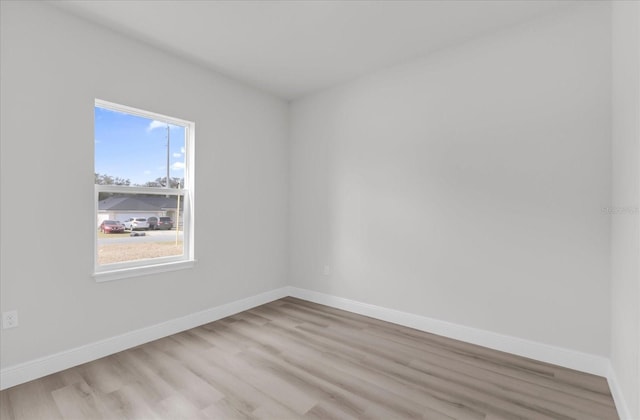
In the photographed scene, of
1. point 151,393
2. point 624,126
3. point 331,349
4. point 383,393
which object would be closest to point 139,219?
point 151,393

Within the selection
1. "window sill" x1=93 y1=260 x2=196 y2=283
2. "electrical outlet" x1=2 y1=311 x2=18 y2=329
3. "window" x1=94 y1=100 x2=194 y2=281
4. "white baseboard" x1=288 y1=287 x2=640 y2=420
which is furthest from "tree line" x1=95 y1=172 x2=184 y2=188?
"white baseboard" x1=288 y1=287 x2=640 y2=420

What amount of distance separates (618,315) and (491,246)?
0.92 m

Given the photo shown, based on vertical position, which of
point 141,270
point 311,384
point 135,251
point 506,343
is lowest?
point 311,384

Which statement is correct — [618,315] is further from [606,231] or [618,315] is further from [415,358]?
[415,358]

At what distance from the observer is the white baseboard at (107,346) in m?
2.13

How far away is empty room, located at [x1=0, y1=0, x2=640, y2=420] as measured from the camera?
2.04m

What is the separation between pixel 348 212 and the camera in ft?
12.2

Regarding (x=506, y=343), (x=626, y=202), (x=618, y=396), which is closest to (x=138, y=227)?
(x=506, y=343)

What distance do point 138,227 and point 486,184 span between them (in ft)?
10.9

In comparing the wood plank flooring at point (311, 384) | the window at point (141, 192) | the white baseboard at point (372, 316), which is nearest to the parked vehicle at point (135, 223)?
the window at point (141, 192)

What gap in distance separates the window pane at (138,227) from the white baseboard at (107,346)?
0.68 metres

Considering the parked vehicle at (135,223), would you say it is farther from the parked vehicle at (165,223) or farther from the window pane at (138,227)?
the parked vehicle at (165,223)

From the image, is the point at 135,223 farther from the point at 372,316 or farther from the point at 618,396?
the point at 618,396

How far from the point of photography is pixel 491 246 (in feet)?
8.86
